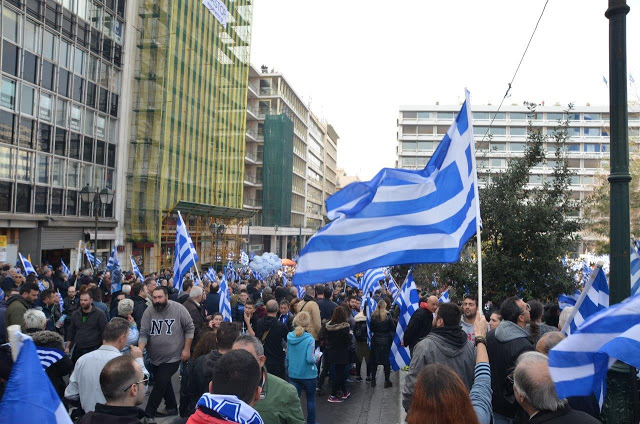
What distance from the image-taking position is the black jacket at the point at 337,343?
8398mm

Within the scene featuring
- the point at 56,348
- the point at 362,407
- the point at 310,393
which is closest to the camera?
the point at 56,348

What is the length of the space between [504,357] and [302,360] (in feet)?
9.28

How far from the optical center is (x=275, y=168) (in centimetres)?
6225

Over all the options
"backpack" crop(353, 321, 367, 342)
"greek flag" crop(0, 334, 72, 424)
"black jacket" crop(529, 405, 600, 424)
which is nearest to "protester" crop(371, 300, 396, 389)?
"backpack" crop(353, 321, 367, 342)

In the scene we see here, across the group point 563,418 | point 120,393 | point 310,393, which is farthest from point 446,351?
point 310,393

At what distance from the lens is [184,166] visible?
4031cm

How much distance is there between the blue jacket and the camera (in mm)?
6609

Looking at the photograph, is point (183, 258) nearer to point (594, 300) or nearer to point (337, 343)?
point (337, 343)

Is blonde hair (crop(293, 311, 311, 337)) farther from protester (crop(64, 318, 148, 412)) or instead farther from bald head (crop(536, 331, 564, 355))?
bald head (crop(536, 331, 564, 355))

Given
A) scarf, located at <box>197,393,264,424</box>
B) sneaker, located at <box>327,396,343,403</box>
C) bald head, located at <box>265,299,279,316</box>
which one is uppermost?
scarf, located at <box>197,393,264,424</box>

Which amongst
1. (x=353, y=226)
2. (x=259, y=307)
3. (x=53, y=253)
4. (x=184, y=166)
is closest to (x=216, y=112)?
(x=184, y=166)

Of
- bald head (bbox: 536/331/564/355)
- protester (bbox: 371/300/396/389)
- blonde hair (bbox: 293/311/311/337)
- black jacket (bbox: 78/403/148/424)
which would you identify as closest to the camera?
black jacket (bbox: 78/403/148/424)

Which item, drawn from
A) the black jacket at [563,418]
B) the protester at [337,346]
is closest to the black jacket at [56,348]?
the black jacket at [563,418]

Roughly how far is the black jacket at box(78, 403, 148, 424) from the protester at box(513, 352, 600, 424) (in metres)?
2.22
